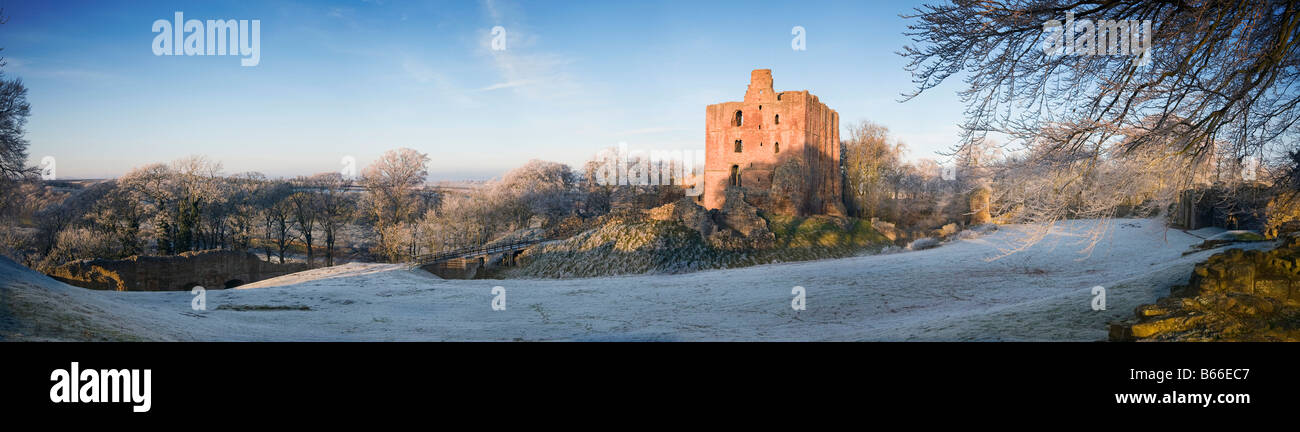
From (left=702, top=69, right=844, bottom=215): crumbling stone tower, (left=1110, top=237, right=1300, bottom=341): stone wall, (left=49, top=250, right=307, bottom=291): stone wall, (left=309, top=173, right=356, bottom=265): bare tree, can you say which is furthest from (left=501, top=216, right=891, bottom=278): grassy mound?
(left=1110, top=237, right=1300, bottom=341): stone wall

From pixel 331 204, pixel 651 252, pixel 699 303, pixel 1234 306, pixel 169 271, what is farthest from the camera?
pixel 331 204

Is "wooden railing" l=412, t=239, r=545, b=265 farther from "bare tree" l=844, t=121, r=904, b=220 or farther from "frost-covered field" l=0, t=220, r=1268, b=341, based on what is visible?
"bare tree" l=844, t=121, r=904, b=220

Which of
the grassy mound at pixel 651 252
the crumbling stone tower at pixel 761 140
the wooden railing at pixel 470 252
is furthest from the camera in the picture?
the crumbling stone tower at pixel 761 140

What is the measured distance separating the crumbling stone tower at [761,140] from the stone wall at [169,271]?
25.3 metres

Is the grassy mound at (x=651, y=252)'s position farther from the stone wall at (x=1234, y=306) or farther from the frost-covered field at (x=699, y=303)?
the stone wall at (x=1234, y=306)

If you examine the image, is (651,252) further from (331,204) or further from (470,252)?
(331,204)

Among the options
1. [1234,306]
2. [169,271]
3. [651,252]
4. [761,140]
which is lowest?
[169,271]

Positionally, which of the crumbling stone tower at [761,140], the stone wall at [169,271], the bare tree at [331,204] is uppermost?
the crumbling stone tower at [761,140]

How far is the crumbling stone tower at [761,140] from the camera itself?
120 ft

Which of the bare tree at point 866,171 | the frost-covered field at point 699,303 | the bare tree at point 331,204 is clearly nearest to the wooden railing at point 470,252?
the frost-covered field at point 699,303

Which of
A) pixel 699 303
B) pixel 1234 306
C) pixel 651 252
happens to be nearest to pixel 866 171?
Answer: pixel 651 252

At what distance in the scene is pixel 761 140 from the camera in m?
37.0

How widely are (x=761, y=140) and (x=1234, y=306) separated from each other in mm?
31534
